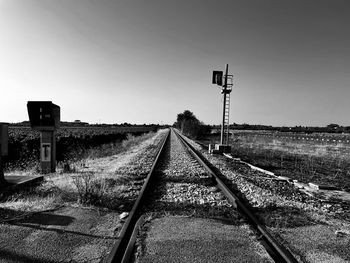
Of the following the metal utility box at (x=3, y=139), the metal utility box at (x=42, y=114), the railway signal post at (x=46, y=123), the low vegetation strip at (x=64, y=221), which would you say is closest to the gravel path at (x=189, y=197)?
the low vegetation strip at (x=64, y=221)

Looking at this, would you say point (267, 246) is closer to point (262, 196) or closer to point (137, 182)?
point (262, 196)

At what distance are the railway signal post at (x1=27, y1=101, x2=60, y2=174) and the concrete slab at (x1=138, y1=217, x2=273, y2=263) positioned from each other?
17.5 ft

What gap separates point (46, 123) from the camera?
24.4ft

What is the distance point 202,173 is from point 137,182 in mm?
2620

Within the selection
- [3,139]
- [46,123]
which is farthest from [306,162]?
[3,139]

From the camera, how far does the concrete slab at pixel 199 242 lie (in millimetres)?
2834

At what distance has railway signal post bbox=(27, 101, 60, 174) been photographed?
727cm

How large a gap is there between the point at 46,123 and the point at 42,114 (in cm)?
30

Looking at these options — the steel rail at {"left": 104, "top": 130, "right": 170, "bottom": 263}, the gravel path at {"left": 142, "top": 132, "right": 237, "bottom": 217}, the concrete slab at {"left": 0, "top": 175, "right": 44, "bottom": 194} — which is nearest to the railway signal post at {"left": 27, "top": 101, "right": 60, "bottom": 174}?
the concrete slab at {"left": 0, "top": 175, "right": 44, "bottom": 194}

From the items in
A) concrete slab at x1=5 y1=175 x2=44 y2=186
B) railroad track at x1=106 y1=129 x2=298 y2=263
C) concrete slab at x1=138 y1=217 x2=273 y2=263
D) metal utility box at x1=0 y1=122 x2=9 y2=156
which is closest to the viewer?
concrete slab at x1=138 y1=217 x2=273 y2=263

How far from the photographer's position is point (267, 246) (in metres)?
3.12

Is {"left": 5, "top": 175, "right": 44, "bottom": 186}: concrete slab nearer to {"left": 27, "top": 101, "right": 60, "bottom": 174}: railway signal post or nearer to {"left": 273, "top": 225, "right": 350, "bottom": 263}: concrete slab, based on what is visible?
{"left": 27, "top": 101, "right": 60, "bottom": 174}: railway signal post

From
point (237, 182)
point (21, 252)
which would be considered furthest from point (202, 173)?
point (21, 252)

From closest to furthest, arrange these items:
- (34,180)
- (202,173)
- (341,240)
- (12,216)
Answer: (341,240) < (12,216) < (34,180) < (202,173)
